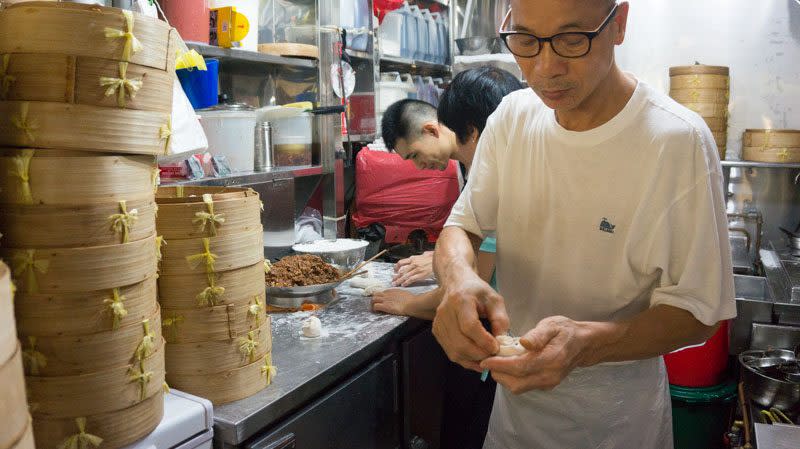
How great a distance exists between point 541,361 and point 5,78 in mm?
1155

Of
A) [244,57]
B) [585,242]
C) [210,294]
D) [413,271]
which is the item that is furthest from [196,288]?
[244,57]

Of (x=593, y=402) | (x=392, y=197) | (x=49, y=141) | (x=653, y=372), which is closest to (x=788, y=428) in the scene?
(x=653, y=372)

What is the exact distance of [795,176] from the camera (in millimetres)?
4324

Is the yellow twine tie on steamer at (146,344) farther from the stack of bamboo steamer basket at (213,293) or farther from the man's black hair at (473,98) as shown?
the man's black hair at (473,98)

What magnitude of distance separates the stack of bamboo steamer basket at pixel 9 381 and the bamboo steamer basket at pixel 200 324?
0.78m

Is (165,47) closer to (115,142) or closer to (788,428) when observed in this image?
(115,142)

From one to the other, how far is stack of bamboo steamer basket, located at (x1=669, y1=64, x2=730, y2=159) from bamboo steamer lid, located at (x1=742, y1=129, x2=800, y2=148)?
0.23m

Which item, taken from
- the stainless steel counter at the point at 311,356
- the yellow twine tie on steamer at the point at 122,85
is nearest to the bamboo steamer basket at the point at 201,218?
the yellow twine tie on steamer at the point at 122,85

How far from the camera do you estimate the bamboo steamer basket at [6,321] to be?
26.8 inches

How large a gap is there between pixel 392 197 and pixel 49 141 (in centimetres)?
304

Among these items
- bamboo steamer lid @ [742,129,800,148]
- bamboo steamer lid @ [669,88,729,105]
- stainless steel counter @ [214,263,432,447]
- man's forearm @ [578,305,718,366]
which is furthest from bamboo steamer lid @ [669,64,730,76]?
man's forearm @ [578,305,718,366]

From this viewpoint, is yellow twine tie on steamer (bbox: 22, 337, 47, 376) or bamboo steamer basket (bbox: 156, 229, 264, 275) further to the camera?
bamboo steamer basket (bbox: 156, 229, 264, 275)

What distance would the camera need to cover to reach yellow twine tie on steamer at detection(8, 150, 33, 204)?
114 cm

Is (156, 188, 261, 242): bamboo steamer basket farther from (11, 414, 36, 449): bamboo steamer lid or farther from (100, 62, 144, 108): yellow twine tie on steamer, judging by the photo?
(11, 414, 36, 449): bamboo steamer lid
